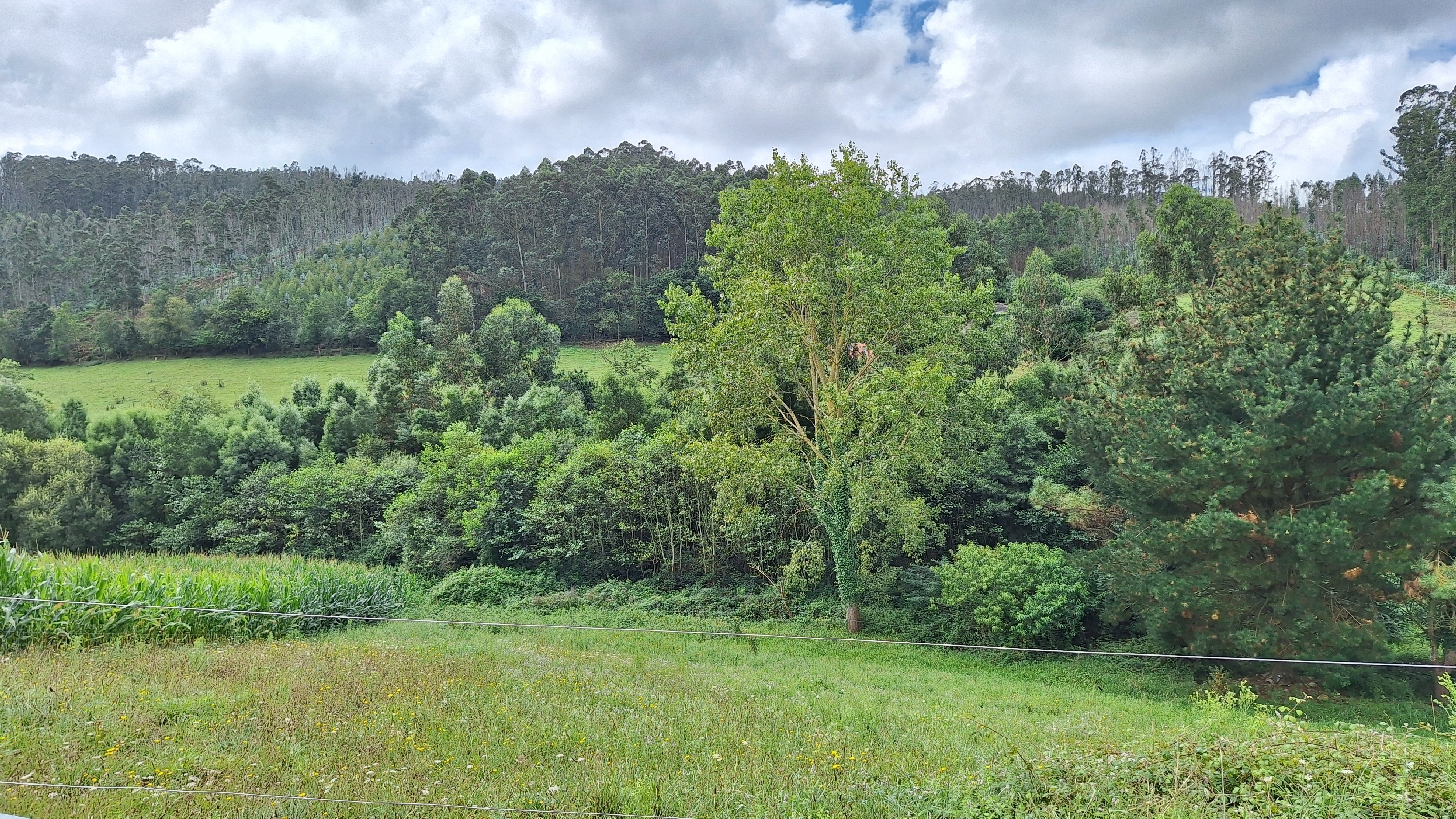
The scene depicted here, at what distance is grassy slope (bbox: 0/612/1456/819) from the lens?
5.77 meters

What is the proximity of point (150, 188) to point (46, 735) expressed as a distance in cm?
14774

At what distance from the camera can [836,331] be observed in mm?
18625

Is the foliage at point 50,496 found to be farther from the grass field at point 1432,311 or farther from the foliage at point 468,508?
the grass field at point 1432,311

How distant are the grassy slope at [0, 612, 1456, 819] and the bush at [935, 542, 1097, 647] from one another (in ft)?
15.9

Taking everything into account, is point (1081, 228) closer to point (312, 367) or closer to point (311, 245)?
point (312, 367)

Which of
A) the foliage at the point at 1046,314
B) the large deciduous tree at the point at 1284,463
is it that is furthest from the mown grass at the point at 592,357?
the large deciduous tree at the point at 1284,463

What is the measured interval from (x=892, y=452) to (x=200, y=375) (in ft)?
186

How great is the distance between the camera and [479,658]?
1155 cm

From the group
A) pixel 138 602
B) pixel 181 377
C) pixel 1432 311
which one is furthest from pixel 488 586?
pixel 181 377

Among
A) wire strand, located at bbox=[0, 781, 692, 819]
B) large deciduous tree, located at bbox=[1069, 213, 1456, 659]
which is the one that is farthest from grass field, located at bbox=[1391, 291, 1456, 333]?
wire strand, located at bbox=[0, 781, 692, 819]

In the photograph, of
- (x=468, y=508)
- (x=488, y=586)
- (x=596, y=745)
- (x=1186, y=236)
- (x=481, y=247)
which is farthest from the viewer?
(x=481, y=247)

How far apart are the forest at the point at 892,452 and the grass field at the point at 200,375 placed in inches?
225

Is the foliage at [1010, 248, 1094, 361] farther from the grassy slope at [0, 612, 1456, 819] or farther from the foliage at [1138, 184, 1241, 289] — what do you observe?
the grassy slope at [0, 612, 1456, 819]

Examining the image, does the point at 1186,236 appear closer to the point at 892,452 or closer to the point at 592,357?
the point at 892,452
